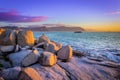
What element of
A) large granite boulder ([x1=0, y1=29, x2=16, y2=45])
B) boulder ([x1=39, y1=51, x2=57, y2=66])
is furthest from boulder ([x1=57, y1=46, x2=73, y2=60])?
large granite boulder ([x1=0, y1=29, x2=16, y2=45])

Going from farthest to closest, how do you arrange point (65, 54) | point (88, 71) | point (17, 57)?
point (65, 54), point (17, 57), point (88, 71)

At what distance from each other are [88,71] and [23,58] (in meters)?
3.50

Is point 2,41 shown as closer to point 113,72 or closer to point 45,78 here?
point 45,78

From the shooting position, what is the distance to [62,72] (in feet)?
31.0

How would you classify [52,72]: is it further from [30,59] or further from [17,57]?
[17,57]

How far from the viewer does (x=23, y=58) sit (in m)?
10.5

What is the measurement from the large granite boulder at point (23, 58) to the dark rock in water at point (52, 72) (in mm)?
393

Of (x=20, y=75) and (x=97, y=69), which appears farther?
(x=97, y=69)

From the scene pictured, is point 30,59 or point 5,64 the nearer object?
point 30,59

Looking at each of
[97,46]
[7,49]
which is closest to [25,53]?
[7,49]

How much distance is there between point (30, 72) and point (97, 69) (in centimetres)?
392

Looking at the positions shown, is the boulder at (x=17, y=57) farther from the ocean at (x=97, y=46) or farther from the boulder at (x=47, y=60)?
the ocean at (x=97, y=46)

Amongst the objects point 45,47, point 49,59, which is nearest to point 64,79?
point 49,59

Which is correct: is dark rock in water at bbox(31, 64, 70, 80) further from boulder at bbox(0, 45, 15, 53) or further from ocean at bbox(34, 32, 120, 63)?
ocean at bbox(34, 32, 120, 63)
